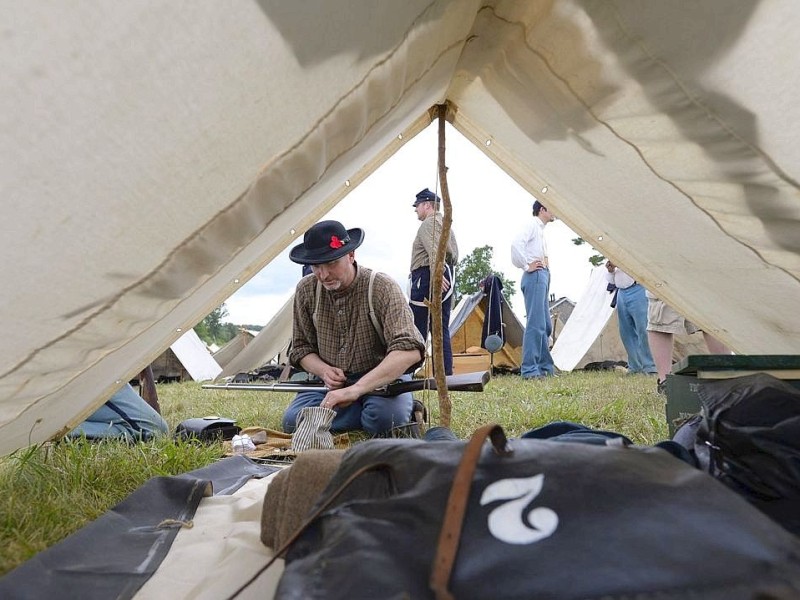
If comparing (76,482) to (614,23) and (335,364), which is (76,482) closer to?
(335,364)

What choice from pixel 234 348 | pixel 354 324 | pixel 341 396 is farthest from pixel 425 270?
pixel 234 348

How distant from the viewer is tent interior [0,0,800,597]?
1.98 feet

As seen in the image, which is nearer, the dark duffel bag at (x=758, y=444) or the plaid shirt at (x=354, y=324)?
the dark duffel bag at (x=758, y=444)

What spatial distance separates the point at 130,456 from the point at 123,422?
0.56 meters

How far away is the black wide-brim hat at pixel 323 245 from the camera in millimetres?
2232

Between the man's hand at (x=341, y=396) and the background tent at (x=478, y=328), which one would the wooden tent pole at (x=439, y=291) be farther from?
the background tent at (x=478, y=328)

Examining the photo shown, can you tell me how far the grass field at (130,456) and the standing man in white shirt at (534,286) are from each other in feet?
5.22

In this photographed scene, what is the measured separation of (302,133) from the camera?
105 cm

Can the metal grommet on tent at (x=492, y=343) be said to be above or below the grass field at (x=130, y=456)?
below

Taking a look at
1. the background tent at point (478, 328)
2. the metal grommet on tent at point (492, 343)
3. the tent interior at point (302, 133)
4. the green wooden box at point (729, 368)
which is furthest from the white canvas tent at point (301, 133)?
the background tent at point (478, 328)

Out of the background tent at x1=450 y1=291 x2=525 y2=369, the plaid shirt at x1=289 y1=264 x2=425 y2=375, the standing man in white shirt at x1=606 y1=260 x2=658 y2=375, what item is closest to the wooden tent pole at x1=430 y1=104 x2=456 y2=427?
the plaid shirt at x1=289 y1=264 x2=425 y2=375

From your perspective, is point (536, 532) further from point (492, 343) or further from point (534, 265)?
point (492, 343)

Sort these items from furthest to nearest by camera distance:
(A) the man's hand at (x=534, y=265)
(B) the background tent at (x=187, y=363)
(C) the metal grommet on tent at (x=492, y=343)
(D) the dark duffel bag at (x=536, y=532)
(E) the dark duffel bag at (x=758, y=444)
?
(B) the background tent at (x=187, y=363), (C) the metal grommet on tent at (x=492, y=343), (A) the man's hand at (x=534, y=265), (E) the dark duffel bag at (x=758, y=444), (D) the dark duffel bag at (x=536, y=532)

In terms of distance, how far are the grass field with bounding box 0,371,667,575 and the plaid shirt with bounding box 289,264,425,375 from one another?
414 mm
